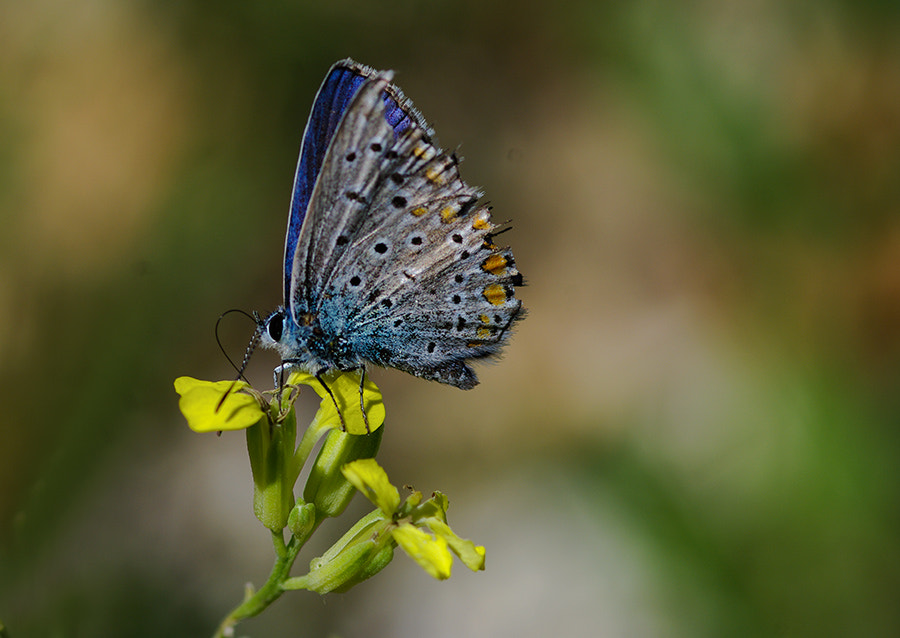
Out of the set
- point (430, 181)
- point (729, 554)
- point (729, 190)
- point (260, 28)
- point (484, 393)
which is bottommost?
point (729, 554)

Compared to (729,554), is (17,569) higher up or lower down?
higher up

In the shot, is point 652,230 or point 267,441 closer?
point 267,441

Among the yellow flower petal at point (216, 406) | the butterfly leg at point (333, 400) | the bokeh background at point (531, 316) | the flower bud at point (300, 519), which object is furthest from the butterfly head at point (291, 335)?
the bokeh background at point (531, 316)

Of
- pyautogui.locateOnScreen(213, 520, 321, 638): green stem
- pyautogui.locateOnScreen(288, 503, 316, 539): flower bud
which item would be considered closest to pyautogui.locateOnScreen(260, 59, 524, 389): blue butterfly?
pyautogui.locateOnScreen(288, 503, 316, 539): flower bud

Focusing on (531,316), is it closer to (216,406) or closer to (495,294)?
(495,294)

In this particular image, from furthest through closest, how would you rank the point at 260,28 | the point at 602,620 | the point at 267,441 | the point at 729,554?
the point at 260,28 → the point at 602,620 → the point at 729,554 → the point at 267,441

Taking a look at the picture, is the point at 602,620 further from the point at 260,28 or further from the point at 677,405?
the point at 260,28

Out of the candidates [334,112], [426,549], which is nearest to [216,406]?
[426,549]

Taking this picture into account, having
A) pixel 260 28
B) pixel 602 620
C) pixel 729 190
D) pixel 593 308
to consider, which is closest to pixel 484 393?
pixel 593 308
